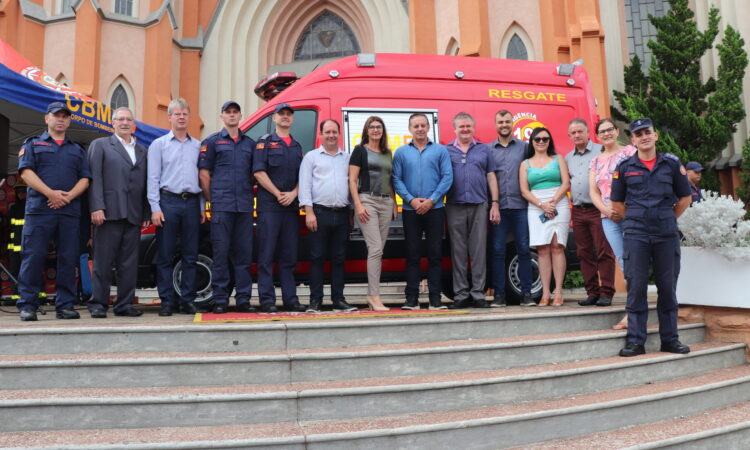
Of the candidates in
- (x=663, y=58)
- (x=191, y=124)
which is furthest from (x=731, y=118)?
(x=191, y=124)

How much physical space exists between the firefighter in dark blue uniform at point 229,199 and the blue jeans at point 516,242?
2.42m

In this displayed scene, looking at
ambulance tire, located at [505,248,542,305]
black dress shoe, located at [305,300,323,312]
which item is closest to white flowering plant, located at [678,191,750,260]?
ambulance tire, located at [505,248,542,305]

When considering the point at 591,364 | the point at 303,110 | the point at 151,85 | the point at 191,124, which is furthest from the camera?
the point at 191,124

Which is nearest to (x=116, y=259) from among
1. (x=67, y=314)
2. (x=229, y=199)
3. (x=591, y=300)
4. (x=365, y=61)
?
(x=67, y=314)

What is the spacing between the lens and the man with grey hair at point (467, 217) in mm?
5254

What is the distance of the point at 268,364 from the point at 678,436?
250cm

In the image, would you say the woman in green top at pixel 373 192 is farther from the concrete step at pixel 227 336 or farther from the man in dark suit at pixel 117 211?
the man in dark suit at pixel 117 211

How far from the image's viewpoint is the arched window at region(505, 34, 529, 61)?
15.1 meters

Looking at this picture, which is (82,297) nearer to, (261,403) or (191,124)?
(261,403)

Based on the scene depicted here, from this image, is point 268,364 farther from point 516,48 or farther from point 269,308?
point 516,48

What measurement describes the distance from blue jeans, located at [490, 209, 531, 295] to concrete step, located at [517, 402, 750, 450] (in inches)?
83.2

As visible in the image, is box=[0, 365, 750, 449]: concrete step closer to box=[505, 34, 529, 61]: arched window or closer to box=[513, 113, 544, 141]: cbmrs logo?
box=[513, 113, 544, 141]: cbmrs logo

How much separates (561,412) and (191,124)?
1731 centimetres

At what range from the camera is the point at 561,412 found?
3.23 meters
